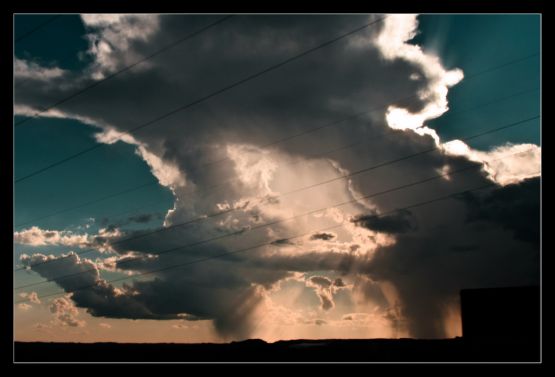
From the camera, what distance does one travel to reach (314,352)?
76.3 ft

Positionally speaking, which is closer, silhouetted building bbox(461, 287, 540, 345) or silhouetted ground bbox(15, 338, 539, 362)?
silhouetted ground bbox(15, 338, 539, 362)

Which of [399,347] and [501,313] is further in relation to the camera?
[501,313]

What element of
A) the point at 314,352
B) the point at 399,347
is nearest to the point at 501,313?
the point at 399,347

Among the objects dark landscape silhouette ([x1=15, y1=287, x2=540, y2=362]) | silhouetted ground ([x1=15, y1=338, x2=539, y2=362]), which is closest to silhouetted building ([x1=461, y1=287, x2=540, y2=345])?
dark landscape silhouette ([x1=15, y1=287, x2=540, y2=362])

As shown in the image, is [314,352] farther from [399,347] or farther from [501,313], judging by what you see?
[501,313]

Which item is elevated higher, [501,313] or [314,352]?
[501,313]

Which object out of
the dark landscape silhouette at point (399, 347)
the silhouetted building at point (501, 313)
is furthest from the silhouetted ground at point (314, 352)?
the silhouetted building at point (501, 313)

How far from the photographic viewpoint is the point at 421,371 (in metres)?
12.9

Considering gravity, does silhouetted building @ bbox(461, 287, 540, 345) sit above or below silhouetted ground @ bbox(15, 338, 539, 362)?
above

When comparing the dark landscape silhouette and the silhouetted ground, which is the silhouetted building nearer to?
the dark landscape silhouette

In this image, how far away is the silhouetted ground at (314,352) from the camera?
22812mm

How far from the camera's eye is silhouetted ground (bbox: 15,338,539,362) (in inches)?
898
